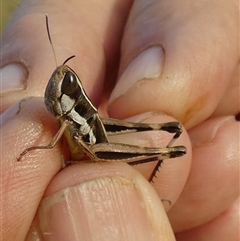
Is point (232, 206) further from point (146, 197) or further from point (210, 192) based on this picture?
point (146, 197)

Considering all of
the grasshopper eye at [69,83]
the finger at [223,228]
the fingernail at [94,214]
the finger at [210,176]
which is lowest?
the finger at [223,228]

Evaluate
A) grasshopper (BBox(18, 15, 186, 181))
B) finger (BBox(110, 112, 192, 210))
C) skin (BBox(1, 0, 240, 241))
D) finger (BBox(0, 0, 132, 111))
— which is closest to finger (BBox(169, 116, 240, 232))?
skin (BBox(1, 0, 240, 241))

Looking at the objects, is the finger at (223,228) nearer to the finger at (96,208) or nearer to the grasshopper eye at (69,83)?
the finger at (96,208)

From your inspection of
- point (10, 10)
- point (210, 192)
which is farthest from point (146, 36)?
point (10, 10)

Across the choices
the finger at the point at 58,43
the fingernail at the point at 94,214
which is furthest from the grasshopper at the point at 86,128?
the finger at the point at 58,43

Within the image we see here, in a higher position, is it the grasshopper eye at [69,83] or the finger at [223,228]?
the grasshopper eye at [69,83]

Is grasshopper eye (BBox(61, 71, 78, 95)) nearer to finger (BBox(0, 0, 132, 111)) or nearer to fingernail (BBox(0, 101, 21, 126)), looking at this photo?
fingernail (BBox(0, 101, 21, 126))

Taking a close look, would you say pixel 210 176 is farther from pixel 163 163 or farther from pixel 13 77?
pixel 13 77
